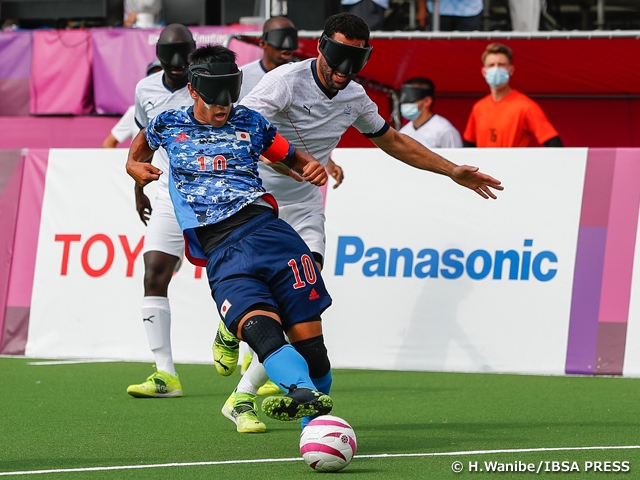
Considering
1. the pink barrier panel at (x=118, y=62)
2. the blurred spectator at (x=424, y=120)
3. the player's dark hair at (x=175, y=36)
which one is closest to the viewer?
the player's dark hair at (x=175, y=36)

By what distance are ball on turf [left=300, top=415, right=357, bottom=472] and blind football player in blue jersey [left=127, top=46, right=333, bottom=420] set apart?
15.5 inches

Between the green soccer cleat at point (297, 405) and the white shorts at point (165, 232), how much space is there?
3159 millimetres

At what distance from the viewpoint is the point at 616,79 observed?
46.3 ft

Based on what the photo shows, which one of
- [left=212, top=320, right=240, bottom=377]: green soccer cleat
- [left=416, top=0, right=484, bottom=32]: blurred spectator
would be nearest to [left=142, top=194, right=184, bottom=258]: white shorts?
[left=212, top=320, right=240, bottom=377]: green soccer cleat

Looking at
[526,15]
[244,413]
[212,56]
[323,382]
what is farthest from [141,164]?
[526,15]

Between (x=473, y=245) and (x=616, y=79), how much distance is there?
19.1 ft

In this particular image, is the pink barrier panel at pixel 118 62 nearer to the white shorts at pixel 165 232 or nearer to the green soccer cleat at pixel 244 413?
the white shorts at pixel 165 232

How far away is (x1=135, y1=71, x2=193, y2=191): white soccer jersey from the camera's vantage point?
8.12 metres

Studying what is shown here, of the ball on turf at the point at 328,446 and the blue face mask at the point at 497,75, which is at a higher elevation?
the blue face mask at the point at 497,75

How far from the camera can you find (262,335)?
5117mm

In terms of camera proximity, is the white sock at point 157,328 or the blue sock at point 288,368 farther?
the white sock at point 157,328

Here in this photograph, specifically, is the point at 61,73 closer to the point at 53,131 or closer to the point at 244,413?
the point at 53,131

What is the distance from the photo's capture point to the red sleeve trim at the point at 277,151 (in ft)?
18.5

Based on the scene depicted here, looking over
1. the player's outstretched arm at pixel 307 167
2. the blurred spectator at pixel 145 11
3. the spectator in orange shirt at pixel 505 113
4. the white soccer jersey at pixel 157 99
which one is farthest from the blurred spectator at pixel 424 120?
the player's outstretched arm at pixel 307 167
